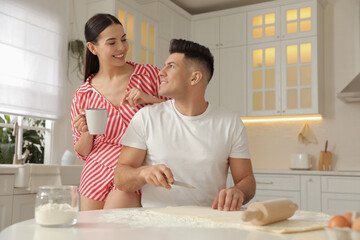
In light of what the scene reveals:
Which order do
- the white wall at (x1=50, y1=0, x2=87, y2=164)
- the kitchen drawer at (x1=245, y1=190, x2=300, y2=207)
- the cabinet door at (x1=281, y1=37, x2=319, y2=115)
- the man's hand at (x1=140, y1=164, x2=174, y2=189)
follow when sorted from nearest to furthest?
the man's hand at (x1=140, y1=164, x2=174, y2=189) → the white wall at (x1=50, y1=0, x2=87, y2=164) → the kitchen drawer at (x1=245, y1=190, x2=300, y2=207) → the cabinet door at (x1=281, y1=37, x2=319, y2=115)

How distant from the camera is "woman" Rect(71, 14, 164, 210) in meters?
1.88

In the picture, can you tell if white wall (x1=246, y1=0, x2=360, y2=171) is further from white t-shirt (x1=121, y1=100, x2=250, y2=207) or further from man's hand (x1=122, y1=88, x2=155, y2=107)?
man's hand (x1=122, y1=88, x2=155, y2=107)

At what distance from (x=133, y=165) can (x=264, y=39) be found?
366 centimetres

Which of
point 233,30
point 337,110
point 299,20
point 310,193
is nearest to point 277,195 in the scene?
point 310,193

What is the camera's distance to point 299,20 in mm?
4770

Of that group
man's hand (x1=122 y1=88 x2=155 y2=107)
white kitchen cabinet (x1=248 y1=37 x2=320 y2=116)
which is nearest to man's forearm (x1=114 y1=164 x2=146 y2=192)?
man's hand (x1=122 y1=88 x2=155 y2=107)

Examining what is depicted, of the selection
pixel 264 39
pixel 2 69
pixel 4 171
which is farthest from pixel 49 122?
pixel 264 39

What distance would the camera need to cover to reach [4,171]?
276 cm

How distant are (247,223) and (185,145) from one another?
27.0 inches

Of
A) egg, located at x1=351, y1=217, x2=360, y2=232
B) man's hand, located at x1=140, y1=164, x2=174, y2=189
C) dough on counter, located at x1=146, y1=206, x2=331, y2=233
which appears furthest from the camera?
man's hand, located at x1=140, y1=164, x2=174, y2=189

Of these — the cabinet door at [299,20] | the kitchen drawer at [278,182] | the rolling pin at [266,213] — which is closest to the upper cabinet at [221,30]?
the cabinet door at [299,20]

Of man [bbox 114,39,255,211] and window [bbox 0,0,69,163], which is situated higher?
window [bbox 0,0,69,163]

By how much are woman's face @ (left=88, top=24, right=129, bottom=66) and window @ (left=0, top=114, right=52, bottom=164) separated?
5.96 ft

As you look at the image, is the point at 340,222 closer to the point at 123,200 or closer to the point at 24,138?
the point at 123,200
